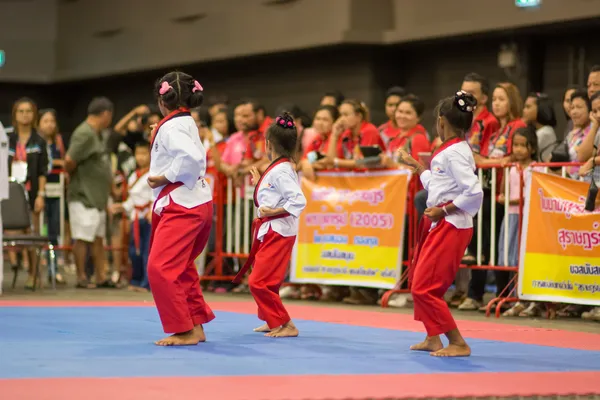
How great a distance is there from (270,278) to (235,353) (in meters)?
1.16

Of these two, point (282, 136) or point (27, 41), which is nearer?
point (282, 136)

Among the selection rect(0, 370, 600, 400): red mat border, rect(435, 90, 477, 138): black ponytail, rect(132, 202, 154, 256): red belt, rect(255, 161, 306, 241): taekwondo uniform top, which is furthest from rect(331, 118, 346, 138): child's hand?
rect(0, 370, 600, 400): red mat border

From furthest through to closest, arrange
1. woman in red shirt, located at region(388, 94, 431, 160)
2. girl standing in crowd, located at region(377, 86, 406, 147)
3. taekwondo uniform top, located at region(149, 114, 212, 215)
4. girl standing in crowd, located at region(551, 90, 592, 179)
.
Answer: girl standing in crowd, located at region(377, 86, 406, 147)
woman in red shirt, located at region(388, 94, 431, 160)
girl standing in crowd, located at region(551, 90, 592, 179)
taekwondo uniform top, located at region(149, 114, 212, 215)

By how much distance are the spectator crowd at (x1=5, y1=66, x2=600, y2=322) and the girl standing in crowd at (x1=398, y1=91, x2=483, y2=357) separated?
2.60 meters

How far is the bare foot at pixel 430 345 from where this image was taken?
6680 millimetres

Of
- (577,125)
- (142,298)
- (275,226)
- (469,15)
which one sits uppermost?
(469,15)

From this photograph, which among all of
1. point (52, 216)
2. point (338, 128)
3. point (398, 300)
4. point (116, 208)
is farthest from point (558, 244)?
point (52, 216)

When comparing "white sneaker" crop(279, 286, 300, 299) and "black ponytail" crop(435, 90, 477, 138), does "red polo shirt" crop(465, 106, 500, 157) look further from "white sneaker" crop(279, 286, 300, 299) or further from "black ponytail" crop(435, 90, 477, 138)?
"black ponytail" crop(435, 90, 477, 138)

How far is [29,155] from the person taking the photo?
41.2ft

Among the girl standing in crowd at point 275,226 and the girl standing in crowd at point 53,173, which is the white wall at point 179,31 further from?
the girl standing in crowd at point 275,226

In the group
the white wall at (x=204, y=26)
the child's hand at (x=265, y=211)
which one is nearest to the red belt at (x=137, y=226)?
the white wall at (x=204, y=26)

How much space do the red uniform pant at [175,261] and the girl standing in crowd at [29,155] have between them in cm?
584

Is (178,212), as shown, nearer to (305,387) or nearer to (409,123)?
(305,387)

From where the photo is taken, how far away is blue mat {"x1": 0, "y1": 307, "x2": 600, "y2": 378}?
18.8 feet
